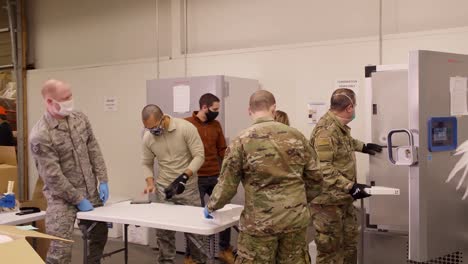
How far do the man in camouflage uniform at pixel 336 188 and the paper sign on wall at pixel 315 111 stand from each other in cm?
96

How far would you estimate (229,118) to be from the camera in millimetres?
4652

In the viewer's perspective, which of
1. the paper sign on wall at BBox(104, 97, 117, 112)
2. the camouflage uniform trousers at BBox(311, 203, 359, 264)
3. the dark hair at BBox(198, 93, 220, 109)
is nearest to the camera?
the camouflage uniform trousers at BBox(311, 203, 359, 264)

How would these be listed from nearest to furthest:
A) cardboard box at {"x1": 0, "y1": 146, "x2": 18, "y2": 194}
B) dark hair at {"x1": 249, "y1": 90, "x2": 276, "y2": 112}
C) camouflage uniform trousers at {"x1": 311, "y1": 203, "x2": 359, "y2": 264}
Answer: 1. dark hair at {"x1": 249, "y1": 90, "x2": 276, "y2": 112}
2. camouflage uniform trousers at {"x1": 311, "y1": 203, "x2": 359, "y2": 264}
3. cardboard box at {"x1": 0, "y1": 146, "x2": 18, "y2": 194}

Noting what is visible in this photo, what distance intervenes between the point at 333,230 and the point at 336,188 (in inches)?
12.1

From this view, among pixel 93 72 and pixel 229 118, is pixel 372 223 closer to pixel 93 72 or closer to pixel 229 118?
pixel 229 118

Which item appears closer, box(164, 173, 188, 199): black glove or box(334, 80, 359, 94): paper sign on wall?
box(164, 173, 188, 199): black glove

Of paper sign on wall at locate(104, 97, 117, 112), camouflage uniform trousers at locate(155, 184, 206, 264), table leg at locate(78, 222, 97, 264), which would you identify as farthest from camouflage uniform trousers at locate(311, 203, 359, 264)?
paper sign on wall at locate(104, 97, 117, 112)

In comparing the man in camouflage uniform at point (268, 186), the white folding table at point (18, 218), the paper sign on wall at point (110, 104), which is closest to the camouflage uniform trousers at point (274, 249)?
the man in camouflage uniform at point (268, 186)

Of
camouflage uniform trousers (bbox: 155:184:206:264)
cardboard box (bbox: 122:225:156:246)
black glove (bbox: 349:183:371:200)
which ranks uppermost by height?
black glove (bbox: 349:183:371:200)

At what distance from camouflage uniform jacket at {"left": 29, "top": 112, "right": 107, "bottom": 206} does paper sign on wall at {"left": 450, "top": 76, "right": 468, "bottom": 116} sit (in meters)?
2.40

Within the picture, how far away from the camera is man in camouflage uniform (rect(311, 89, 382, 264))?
3.40 m

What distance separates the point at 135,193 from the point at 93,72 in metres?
1.65

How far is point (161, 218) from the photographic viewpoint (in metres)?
3.11

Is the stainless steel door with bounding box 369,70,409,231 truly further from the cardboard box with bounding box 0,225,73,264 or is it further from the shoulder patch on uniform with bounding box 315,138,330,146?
the cardboard box with bounding box 0,225,73,264
